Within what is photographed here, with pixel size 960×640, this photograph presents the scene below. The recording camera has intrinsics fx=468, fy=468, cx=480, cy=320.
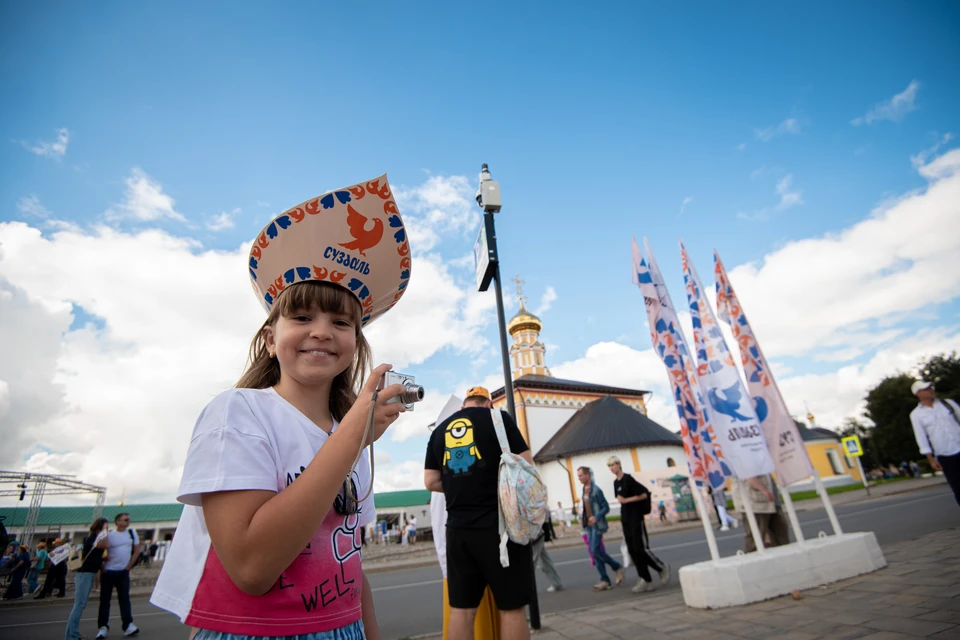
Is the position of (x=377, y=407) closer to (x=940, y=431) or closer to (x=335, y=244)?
(x=335, y=244)

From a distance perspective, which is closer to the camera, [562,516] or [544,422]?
[562,516]

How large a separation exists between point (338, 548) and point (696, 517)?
25068 millimetres

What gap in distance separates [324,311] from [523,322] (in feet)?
134

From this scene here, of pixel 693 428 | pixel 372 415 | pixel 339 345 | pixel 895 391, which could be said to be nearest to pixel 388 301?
pixel 339 345

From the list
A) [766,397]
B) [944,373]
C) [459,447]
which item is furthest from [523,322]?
[459,447]

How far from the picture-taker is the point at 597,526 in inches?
303

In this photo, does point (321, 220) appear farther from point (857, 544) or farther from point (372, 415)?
point (857, 544)

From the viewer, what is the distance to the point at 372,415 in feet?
3.69

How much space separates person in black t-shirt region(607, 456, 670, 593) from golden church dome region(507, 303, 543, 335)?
3405cm

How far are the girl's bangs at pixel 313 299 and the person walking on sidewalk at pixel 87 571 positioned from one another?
26.0 ft

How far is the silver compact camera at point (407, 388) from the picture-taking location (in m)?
1.23

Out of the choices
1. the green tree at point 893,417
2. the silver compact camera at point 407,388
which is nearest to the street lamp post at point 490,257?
the silver compact camera at point 407,388

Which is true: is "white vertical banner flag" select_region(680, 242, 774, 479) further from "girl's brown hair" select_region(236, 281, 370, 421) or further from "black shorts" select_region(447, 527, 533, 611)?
"girl's brown hair" select_region(236, 281, 370, 421)

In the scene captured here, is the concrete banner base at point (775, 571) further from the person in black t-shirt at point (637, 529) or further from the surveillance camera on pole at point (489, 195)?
the surveillance camera on pole at point (489, 195)
